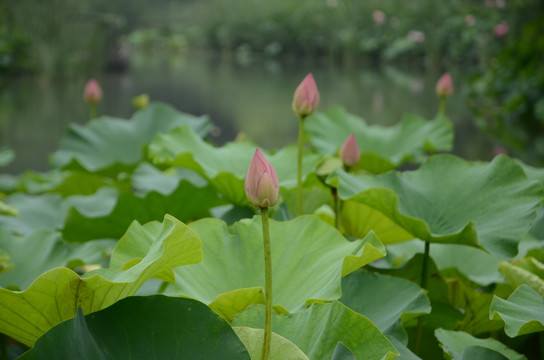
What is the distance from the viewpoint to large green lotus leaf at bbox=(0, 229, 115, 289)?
0.75 metres

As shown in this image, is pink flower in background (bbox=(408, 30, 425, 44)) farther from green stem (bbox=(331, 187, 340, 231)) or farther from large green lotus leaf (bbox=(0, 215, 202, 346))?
large green lotus leaf (bbox=(0, 215, 202, 346))

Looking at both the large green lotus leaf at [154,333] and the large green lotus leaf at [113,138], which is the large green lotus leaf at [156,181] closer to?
the large green lotus leaf at [113,138]

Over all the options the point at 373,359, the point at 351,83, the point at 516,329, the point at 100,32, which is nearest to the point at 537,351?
the point at 516,329

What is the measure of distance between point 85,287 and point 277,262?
224 millimetres

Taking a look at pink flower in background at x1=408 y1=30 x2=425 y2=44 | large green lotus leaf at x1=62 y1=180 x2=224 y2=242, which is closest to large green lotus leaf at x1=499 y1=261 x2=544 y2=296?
large green lotus leaf at x1=62 y1=180 x2=224 y2=242

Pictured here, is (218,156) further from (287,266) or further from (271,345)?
(271,345)

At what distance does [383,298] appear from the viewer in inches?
25.8

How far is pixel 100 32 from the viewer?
287 inches

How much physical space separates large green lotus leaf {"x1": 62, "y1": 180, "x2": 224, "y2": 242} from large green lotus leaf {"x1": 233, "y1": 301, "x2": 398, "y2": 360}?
1.37 ft

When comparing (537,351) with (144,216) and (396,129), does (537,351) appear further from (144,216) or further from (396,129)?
(396,129)

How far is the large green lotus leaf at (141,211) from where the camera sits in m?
0.90

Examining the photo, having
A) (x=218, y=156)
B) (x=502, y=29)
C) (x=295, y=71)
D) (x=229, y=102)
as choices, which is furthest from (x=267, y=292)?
(x=295, y=71)

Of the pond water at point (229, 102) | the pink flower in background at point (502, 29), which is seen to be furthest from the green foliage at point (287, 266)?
the pink flower in background at point (502, 29)

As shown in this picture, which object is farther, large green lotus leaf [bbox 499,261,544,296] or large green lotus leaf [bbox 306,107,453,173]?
large green lotus leaf [bbox 306,107,453,173]
